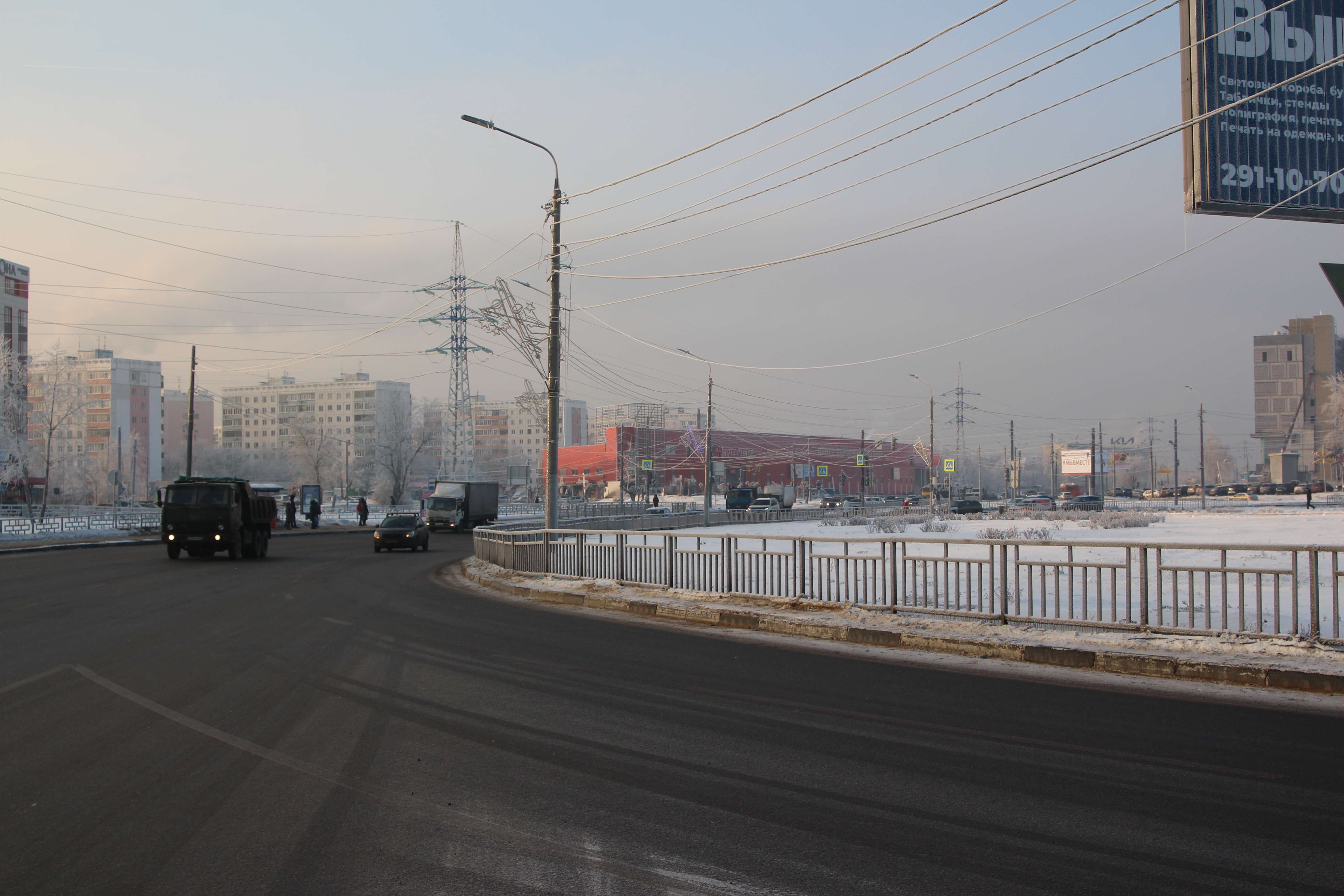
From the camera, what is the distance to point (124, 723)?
7.51m

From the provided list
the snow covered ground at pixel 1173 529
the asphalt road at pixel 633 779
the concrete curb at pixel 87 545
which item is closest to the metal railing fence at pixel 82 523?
the concrete curb at pixel 87 545

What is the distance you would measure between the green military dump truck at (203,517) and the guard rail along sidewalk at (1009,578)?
11896mm

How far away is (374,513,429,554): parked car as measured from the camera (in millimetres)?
35812

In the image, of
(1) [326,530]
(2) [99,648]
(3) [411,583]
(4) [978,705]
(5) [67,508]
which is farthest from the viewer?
(5) [67,508]

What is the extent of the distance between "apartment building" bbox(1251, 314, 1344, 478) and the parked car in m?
165

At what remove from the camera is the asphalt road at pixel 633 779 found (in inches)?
175

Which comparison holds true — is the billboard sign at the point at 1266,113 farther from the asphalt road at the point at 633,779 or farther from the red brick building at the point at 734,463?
the red brick building at the point at 734,463

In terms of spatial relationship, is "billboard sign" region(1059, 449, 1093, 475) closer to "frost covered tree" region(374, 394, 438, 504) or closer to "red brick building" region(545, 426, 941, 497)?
"red brick building" region(545, 426, 941, 497)

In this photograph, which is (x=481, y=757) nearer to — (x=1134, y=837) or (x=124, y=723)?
(x=124, y=723)

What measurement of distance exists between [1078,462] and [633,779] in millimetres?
100389

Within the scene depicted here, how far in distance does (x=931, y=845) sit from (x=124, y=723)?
21.2 feet

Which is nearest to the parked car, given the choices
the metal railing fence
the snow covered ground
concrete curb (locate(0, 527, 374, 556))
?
concrete curb (locate(0, 527, 374, 556))

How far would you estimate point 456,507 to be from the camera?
55438 millimetres

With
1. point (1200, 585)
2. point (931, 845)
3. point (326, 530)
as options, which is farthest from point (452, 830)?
point (326, 530)
